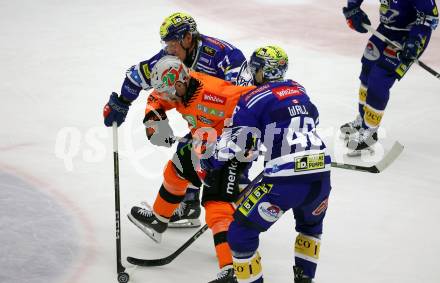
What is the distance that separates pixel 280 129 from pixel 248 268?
2.23 ft

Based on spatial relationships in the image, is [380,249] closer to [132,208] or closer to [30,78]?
[132,208]

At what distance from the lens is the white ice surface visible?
449cm

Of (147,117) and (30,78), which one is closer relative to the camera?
(147,117)

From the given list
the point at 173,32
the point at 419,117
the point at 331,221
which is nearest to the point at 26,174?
the point at 173,32

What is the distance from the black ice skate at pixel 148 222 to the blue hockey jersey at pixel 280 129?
1.13 metres

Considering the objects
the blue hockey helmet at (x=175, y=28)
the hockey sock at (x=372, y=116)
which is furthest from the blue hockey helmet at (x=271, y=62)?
the hockey sock at (x=372, y=116)

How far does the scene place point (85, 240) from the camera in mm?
4645

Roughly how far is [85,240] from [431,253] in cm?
201

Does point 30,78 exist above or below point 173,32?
below

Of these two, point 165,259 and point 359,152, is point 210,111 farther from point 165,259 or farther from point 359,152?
point 359,152

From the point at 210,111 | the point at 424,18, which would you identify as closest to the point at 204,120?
the point at 210,111

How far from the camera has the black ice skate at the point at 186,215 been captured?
193 inches

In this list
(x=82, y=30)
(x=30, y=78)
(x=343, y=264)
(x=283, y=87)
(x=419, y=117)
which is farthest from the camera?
(x=82, y=30)

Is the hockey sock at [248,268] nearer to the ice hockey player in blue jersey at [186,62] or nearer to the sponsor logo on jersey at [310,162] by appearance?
the sponsor logo on jersey at [310,162]
